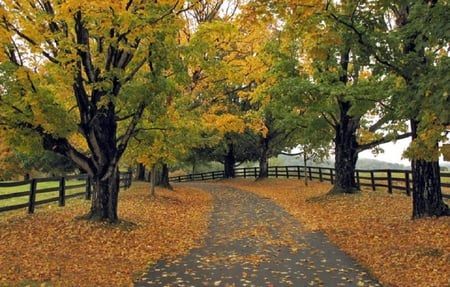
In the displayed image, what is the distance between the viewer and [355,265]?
8.08m

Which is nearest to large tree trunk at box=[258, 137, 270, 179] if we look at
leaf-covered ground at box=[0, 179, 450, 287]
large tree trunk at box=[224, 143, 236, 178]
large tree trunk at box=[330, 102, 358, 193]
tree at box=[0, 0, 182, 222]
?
large tree trunk at box=[224, 143, 236, 178]

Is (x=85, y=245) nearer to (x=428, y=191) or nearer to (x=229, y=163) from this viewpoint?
(x=428, y=191)

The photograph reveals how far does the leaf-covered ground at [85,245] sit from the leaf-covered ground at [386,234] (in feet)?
12.8

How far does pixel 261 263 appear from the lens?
27.3 ft

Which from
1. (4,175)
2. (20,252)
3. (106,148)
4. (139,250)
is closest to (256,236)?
(139,250)

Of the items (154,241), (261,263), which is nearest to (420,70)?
(261,263)

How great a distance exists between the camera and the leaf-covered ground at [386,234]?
287 inches

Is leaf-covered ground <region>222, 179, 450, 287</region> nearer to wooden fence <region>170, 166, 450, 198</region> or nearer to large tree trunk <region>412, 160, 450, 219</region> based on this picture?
large tree trunk <region>412, 160, 450, 219</region>

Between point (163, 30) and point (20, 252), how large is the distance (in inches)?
236

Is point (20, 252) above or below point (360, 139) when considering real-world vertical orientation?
below

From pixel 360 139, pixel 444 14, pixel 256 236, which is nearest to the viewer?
pixel 444 14

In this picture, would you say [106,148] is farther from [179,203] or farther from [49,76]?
[179,203]

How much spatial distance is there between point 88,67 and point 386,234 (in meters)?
9.04

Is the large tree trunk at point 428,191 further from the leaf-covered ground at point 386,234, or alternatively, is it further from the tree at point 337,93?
the tree at point 337,93
